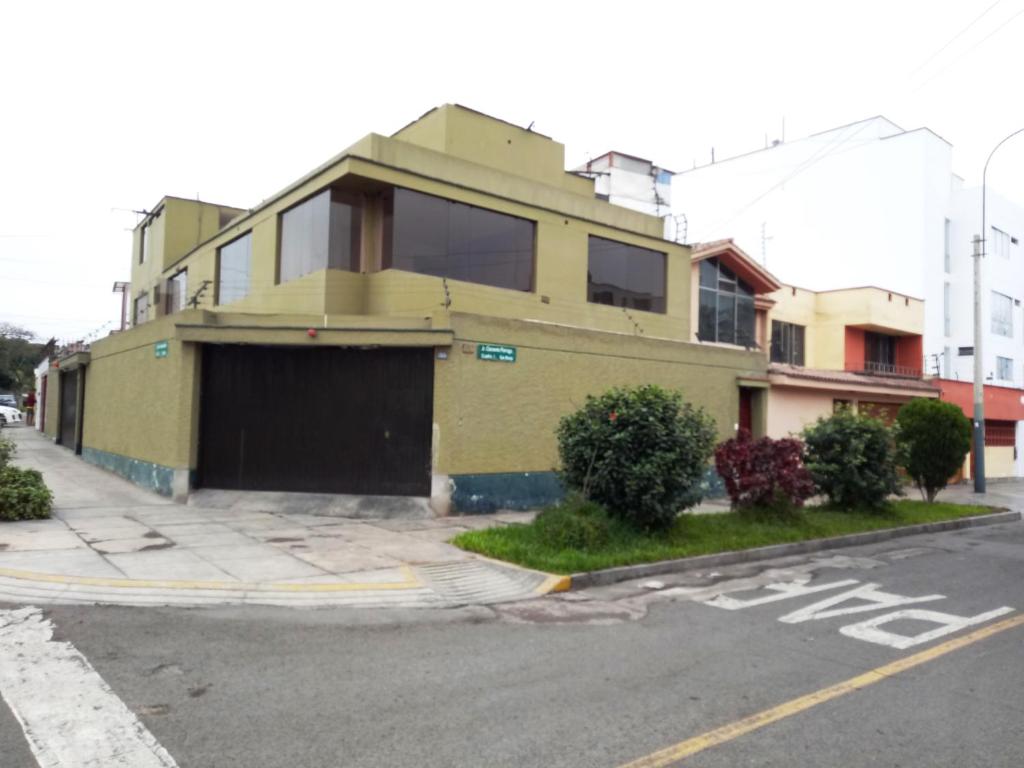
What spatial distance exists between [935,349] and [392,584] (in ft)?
114

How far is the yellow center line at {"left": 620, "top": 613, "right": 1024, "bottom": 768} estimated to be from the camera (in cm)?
417

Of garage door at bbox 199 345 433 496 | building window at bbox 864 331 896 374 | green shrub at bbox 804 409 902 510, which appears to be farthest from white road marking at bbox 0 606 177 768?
building window at bbox 864 331 896 374

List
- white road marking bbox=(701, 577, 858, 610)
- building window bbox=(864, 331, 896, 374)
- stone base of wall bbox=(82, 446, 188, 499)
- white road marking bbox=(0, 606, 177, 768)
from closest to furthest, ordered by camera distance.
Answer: white road marking bbox=(0, 606, 177, 768) → white road marking bbox=(701, 577, 858, 610) → stone base of wall bbox=(82, 446, 188, 499) → building window bbox=(864, 331, 896, 374)

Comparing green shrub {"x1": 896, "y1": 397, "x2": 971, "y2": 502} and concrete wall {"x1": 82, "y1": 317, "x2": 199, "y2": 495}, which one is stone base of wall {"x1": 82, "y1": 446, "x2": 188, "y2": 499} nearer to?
concrete wall {"x1": 82, "y1": 317, "x2": 199, "y2": 495}

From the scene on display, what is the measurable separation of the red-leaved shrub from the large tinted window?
6967mm

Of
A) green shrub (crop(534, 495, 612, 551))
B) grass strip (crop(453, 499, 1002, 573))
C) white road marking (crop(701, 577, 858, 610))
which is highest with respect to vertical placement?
green shrub (crop(534, 495, 612, 551))

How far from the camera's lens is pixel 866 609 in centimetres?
781

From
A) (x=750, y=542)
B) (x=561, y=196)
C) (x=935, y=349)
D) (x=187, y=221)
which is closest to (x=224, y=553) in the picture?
(x=750, y=542)

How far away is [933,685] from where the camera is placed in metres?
5.45

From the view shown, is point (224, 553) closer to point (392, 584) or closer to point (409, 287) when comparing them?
point (392, 584)

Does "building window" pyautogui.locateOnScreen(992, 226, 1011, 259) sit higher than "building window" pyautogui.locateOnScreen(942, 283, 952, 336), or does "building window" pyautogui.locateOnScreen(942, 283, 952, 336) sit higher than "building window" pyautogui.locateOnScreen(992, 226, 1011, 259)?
"building window" pyautogui.locateOnScreen(992, 226, 1011, 259)

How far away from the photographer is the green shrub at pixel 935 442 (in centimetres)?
1712

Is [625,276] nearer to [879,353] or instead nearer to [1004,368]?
[879,353]

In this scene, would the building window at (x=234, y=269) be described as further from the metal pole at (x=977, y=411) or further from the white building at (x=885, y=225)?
the white building at (x=885, y=225)
